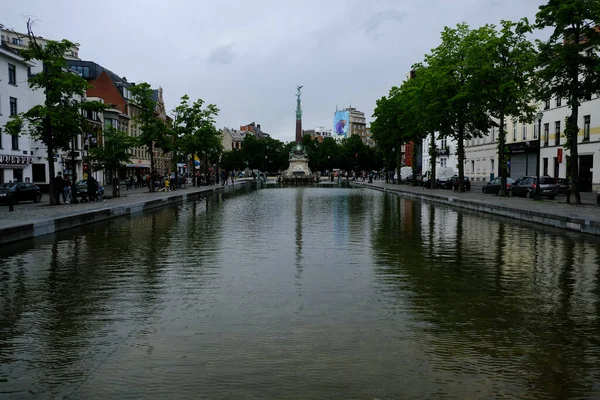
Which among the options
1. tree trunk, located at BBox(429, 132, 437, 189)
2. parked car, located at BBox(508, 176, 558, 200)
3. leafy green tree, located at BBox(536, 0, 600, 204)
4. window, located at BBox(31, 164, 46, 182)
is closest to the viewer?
leafy green tree, located at BBox(536, 0, 600, 204)

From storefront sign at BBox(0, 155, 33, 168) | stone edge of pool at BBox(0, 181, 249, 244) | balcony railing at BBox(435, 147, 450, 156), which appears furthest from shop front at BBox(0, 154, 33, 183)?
balcony railing at BBox(435, 147, 450, 156)

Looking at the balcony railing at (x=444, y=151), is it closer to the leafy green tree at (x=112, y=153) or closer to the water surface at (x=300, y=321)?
the leafy green tree at (x=112, y=153)

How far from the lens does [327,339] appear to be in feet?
20.6

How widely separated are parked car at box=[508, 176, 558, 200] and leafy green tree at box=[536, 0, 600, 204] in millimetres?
6387

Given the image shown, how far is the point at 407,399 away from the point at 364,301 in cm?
348

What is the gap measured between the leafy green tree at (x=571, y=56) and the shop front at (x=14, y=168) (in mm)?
37089

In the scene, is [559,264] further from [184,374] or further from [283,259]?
[184,374]

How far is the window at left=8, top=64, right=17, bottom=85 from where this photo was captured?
45.2 metres

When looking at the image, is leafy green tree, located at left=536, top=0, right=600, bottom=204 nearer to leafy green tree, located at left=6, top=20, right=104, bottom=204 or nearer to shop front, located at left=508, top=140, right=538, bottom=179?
leafy green tree, located at left=6, top=20, right=104, bottom=204

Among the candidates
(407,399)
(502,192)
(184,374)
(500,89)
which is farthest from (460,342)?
(502,192)

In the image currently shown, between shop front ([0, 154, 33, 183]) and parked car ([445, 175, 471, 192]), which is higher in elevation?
shop front ([0, 154, 33, 183])

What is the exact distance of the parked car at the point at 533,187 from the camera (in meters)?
36.0

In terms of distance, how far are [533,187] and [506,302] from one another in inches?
1205

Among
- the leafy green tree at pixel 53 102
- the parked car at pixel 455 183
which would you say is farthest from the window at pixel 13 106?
the parked car at pixel 455 183
